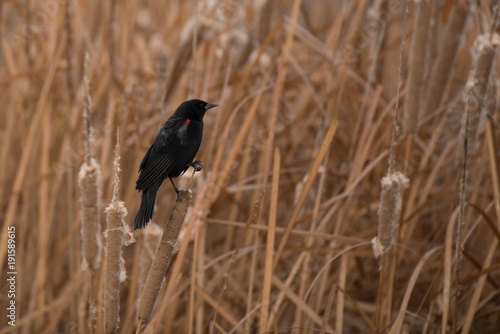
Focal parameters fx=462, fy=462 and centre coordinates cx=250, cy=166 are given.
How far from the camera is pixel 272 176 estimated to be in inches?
57.7

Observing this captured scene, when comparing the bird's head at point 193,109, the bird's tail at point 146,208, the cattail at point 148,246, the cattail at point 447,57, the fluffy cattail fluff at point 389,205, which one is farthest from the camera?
the cattail at point 447,57

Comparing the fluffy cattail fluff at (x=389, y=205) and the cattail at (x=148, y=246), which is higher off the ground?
the fluffy cattail fluff at (x=389, y=205)

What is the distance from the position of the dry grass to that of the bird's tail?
0.22 meters

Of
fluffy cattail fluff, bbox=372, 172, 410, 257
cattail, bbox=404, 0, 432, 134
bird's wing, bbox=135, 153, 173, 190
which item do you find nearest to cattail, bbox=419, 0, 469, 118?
cattail, bbox=404, 0, 432, 134

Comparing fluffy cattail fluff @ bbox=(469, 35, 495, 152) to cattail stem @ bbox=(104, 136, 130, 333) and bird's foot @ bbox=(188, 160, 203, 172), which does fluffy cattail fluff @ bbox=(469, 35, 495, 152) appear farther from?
cattail stem @ bbox=(104, 136, 130, 333)

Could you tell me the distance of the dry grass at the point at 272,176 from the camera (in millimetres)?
1049

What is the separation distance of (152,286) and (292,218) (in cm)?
41

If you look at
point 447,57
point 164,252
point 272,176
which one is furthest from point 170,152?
point 447,57

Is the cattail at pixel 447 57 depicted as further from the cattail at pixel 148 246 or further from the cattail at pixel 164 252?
the cattail at pixel 164 252

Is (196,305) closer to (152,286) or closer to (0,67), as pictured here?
(152,286)

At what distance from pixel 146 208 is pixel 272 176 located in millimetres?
901

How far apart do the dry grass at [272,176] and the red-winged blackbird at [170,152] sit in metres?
0.21

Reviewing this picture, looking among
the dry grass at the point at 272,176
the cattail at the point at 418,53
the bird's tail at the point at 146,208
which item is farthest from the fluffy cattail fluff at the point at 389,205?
the bird's tail at the point at 146,208

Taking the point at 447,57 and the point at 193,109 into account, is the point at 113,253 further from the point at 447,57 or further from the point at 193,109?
the point at 447,57
